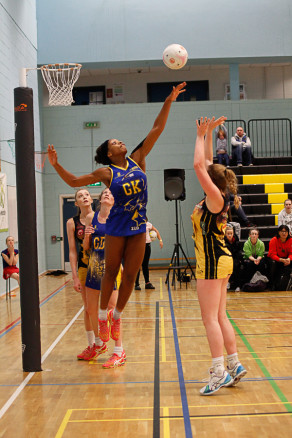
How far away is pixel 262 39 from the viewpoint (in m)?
16.7

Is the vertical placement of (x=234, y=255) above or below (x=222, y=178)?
below

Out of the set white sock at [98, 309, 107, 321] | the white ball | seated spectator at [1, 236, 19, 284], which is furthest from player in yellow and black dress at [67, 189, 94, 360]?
seated spectator at [1, 236, 19, 284]

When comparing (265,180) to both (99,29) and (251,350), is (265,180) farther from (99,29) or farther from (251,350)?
(251,350)

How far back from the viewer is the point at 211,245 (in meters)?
4.64

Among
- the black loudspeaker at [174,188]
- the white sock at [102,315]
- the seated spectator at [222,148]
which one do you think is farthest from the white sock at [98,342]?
the seated spectator at [222,148]

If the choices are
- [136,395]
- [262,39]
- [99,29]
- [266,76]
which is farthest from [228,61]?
[136,395]

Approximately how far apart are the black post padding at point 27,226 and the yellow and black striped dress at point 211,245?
1.69m

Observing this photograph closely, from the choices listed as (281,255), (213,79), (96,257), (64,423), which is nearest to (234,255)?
(281,255)

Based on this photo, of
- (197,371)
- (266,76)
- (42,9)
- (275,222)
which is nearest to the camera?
(197,371)

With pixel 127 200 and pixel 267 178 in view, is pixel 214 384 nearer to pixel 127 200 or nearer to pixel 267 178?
pixel 127 200

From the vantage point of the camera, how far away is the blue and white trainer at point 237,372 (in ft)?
15.4

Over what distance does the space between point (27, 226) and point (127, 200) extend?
1.11 m

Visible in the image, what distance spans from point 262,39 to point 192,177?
4.59 meters

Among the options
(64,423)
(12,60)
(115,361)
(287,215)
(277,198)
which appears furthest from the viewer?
(277,198)
